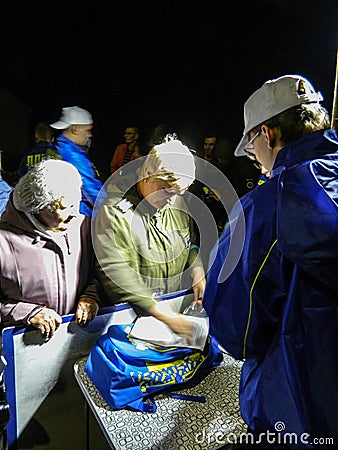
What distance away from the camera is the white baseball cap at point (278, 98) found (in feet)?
3.43

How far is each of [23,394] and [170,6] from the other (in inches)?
53.2

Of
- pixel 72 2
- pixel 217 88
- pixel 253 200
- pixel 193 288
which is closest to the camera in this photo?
pixel 253 200

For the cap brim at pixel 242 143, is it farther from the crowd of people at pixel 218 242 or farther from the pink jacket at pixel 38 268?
the pink jacket at pixel 38 268

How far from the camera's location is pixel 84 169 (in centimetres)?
130

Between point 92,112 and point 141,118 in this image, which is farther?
point 141,118

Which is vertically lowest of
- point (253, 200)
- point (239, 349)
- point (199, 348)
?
point (199, 348)

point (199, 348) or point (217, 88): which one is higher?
point (217, 88)

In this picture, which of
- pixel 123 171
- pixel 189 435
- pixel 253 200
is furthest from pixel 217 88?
pixel 189 435

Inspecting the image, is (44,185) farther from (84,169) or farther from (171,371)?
(171,371)

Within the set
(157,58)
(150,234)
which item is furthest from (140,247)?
(157,58)

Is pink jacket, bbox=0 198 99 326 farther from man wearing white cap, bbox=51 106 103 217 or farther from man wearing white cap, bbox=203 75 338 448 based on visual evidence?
man wearing white cap, bbox=203 75 338 448

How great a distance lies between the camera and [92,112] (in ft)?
4.11

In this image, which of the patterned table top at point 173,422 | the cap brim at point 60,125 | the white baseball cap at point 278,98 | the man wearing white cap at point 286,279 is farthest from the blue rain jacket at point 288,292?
the cap brim at point 60,125

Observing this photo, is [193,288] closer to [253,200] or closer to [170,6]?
[253,200]
